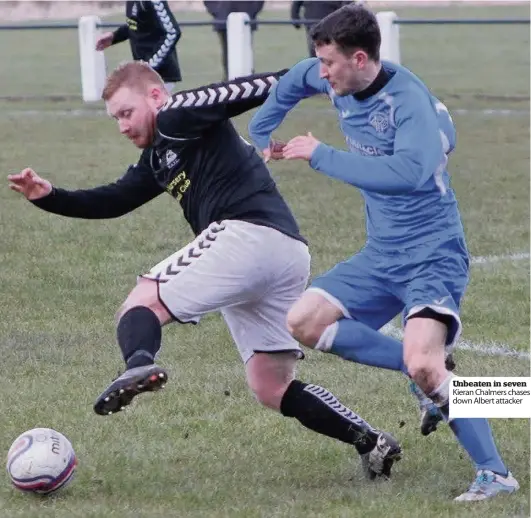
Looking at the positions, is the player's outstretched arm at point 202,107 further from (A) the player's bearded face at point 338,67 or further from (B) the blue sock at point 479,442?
(B) the blue sock at point 479,442

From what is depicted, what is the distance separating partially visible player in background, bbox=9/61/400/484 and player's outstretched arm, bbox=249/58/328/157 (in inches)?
2.6

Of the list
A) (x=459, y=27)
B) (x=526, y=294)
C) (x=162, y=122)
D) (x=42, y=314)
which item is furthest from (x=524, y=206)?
(x=459, y=27)

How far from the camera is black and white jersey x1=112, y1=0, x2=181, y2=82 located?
13875mm

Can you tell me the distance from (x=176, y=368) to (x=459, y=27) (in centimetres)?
2620

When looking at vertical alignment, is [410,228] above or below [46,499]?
above

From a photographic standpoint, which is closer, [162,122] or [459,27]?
[162,122]

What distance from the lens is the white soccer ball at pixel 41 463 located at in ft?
16.1

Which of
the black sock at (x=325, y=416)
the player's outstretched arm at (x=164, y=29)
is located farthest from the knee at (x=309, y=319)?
the player's outstretched arm at (x=164, y=29)

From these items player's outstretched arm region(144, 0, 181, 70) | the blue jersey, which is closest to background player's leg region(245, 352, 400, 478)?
the blue jersey

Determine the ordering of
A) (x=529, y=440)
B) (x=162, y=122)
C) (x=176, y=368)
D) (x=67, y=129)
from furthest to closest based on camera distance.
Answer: (x=67, y=129) < (x=176, y=368) < (x=529, y=440) < (x=162, y=122)

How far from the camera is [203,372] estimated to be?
693 centimetres

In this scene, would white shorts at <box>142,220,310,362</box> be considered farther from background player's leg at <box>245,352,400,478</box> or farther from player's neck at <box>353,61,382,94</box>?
player's neck at <box>353,61,382,94</box>

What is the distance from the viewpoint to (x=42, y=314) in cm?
818

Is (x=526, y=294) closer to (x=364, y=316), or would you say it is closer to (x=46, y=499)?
(x=364, y=316)
